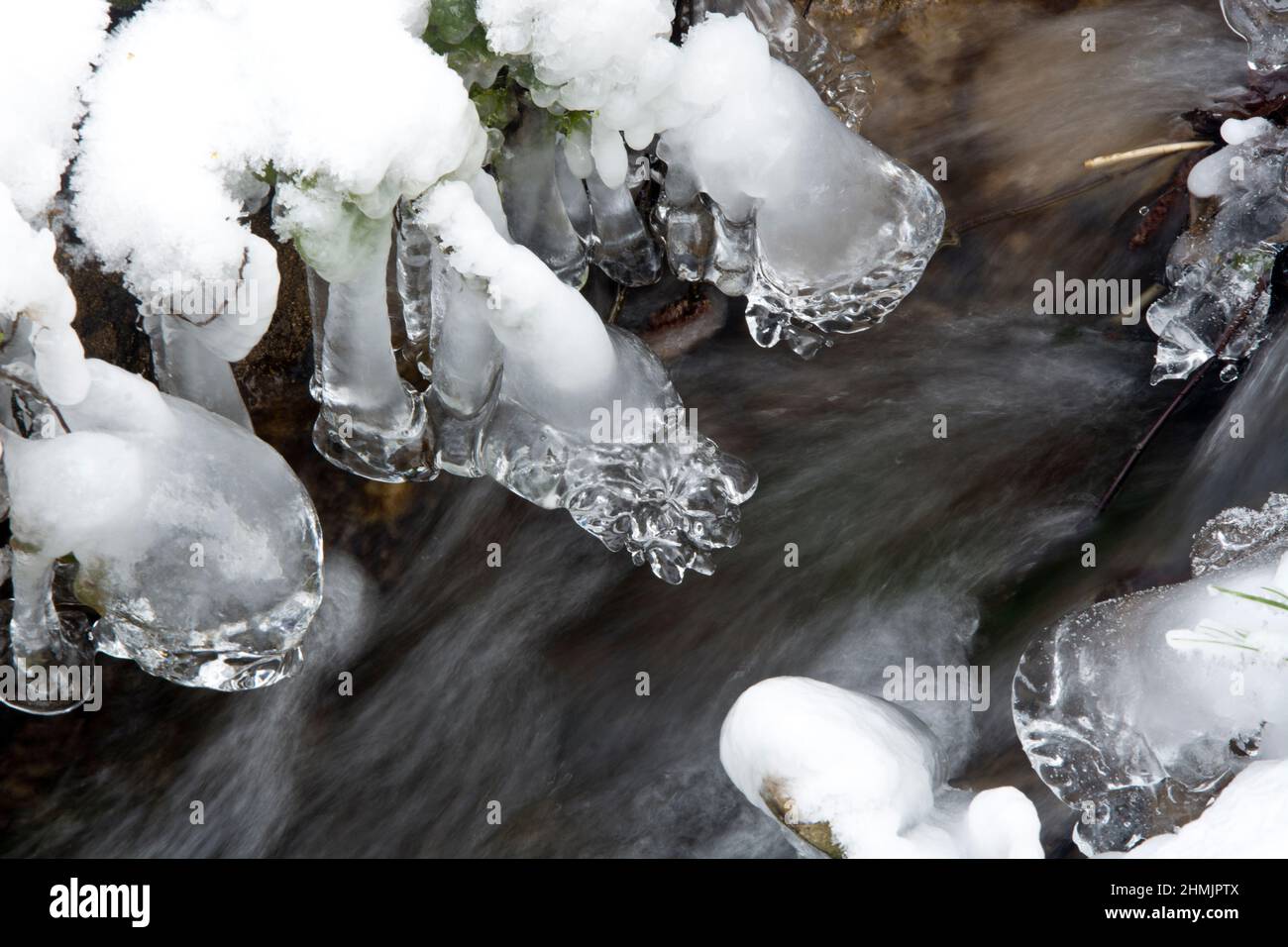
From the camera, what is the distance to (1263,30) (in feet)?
9.36

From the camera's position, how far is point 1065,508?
2.86 metres

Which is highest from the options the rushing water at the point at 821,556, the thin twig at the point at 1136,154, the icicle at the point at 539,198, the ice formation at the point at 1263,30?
the ice formation at the point at 1263,30

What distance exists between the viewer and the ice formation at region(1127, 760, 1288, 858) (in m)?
2.10

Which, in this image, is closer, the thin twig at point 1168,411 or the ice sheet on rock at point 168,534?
the ice sheet on rock at point 168,534

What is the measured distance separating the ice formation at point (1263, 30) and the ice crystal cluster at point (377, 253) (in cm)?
94

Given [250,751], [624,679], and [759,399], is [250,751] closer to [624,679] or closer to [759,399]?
[624,679]

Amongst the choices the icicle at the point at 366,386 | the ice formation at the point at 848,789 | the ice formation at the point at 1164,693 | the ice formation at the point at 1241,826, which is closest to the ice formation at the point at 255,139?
the icicle at the point at 366,386

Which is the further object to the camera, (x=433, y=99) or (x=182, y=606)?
(x=182, y=606)

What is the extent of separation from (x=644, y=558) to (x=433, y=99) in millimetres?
1264

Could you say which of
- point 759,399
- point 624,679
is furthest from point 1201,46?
point 624,679

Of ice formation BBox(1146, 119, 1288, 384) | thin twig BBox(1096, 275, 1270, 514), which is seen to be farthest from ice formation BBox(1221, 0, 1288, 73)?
thin twig BBox(1096, 275, 1270, 514)

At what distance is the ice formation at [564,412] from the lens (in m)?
2.26

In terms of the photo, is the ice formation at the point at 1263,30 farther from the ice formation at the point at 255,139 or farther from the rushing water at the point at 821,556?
the ice formation at the point at 255,139

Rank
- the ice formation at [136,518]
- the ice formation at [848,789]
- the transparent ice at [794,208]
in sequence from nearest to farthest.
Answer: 1. the ice formation at [136,518]
2. the ice formation at [848,789]
3. the transparent ice at [794,208]
